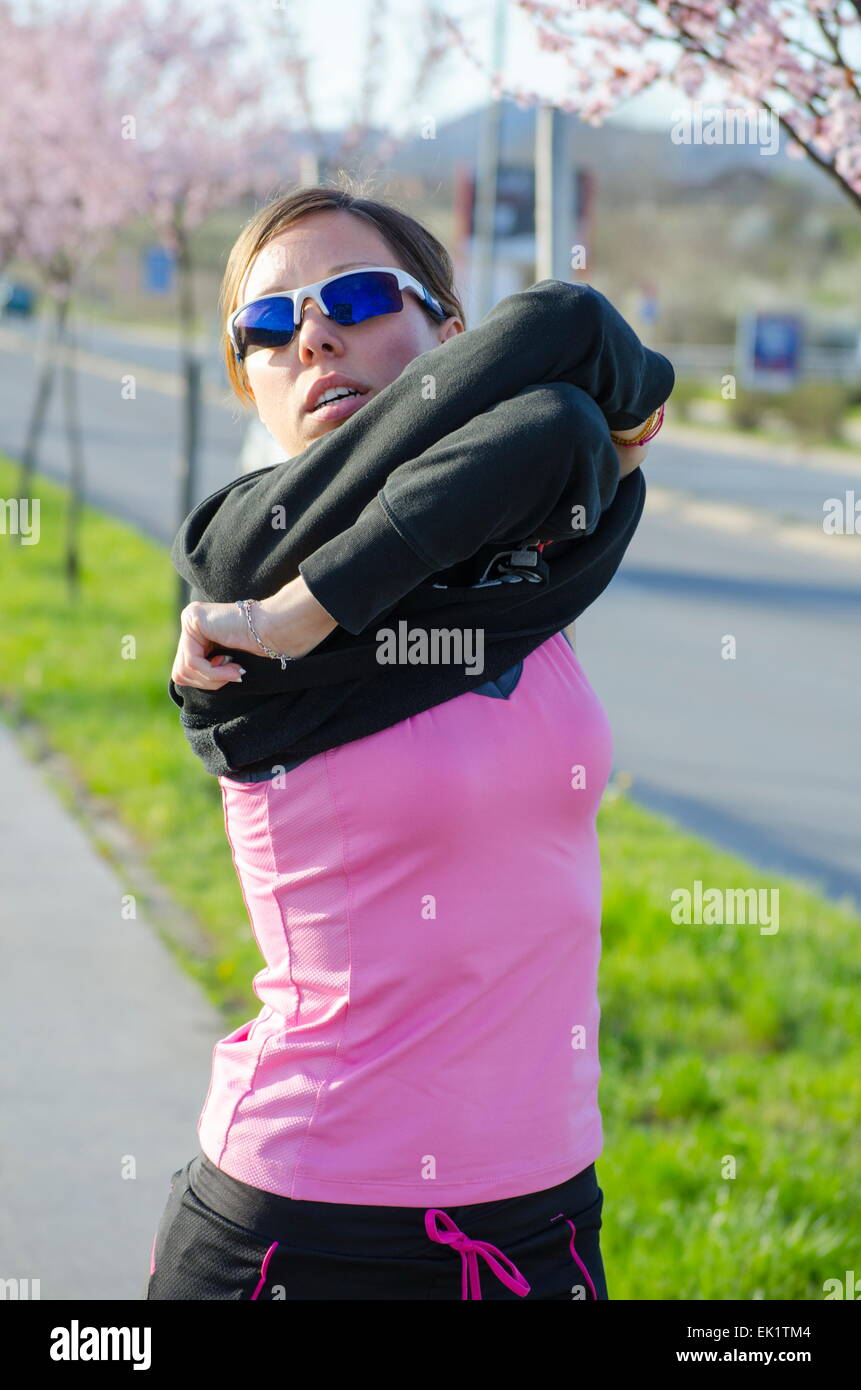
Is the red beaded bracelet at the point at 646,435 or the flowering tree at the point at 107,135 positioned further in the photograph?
the flowering tree at the point at 107,135

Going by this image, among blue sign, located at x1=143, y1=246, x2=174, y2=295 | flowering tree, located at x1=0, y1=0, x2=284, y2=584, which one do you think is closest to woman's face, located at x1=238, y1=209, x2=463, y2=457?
flowering tree, located at x1=0, y1=0, x2=284, y2=584

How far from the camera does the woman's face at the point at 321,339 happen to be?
165cm

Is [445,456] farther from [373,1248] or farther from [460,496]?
[373,1248]

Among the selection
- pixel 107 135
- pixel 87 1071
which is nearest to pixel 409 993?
pixel 87 1071

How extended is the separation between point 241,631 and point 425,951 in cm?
36

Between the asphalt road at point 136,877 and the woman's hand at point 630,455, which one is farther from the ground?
the woman's hand at point 630,455

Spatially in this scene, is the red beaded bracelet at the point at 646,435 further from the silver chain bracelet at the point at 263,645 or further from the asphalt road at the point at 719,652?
the asphalt road at the point at 719,652

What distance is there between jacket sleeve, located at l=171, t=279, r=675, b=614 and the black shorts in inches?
23.4

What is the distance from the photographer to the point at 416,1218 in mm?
1532

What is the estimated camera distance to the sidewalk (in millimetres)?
3201

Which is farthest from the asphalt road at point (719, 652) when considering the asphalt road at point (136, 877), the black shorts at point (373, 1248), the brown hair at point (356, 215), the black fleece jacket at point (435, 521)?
the black shorts at point (373, 1248)

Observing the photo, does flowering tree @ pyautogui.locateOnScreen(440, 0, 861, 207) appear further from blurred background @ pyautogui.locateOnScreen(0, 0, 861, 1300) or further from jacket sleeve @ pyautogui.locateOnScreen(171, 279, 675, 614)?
jacket sleeve @ pyautogui.locateOnScreen(171, 279, 675, 614)

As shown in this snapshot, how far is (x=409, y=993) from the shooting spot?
5.01ft

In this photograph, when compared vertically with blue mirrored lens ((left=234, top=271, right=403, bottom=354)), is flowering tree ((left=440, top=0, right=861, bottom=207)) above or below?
above
